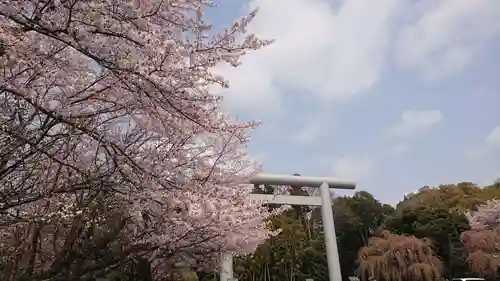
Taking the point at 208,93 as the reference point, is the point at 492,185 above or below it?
above

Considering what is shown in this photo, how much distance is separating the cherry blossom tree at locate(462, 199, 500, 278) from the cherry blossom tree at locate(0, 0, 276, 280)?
1594 centimetres

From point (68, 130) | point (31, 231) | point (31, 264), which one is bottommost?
point (31, 264)

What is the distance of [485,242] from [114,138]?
17.7 meters

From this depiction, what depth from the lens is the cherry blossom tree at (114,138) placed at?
7.87 ft

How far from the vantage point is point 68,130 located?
294 centimetres

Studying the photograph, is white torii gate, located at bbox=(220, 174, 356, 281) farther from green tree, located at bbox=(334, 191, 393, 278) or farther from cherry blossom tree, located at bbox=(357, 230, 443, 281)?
green tree, located at bbox=(334, 191, 393, 278)

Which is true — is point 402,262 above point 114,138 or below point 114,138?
below

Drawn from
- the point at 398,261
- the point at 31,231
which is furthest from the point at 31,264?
the point at 398,261

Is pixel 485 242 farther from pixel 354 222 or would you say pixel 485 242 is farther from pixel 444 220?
pixel 354 222

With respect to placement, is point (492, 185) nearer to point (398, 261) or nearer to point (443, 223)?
point (443, 223)

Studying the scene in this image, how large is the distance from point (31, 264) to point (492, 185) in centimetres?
2892

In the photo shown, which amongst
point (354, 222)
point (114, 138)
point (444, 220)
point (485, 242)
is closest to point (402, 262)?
point (485, 242)

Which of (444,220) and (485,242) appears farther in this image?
(444,220)

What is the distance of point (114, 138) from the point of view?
11.0 feet
